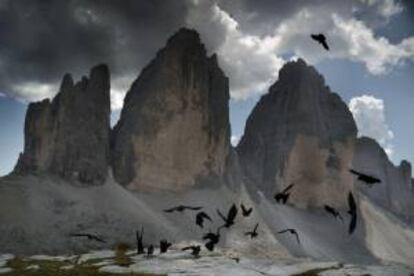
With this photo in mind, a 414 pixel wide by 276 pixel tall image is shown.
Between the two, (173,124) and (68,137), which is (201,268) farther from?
(173,124)

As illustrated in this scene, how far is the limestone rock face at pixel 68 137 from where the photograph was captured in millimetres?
142000

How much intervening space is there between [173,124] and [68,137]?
29929mm

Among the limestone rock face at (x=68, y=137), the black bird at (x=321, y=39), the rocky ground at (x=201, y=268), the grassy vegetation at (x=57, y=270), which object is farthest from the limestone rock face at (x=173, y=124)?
the black bird at (x=321, y=39)

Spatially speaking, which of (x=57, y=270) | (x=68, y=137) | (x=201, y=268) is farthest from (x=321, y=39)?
(x=68, y=137)

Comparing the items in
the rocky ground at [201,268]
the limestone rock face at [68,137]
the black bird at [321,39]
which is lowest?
the rocky ground at [201,268]

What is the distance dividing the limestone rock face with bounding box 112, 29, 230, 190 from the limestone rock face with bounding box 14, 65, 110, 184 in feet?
28.5

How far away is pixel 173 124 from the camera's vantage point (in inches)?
6255

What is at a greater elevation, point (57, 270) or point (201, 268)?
point (57, 270)

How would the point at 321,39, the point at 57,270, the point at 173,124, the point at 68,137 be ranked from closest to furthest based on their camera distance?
the point at 321,39 < the point at 57,270 < the point at 68,137 < the point at 173,124

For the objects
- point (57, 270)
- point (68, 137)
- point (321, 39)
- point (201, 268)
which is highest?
point (68, 137)

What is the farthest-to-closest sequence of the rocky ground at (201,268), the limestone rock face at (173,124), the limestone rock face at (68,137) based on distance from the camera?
the limestone rock face at (173,124)
the limestone rock face at (68,137)
the rocky ground at (201,268)

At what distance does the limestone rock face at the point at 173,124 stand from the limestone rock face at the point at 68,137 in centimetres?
870

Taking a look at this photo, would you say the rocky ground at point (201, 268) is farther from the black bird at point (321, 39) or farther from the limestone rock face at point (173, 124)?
the limestone rock face at point (173, 124)

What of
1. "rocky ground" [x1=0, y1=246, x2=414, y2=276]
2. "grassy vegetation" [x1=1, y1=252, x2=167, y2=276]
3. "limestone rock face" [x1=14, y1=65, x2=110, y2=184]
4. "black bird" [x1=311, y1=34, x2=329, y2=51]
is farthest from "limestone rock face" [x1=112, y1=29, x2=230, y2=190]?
"black bird" [x1=311, y1=34, x2=329, y2=51]
